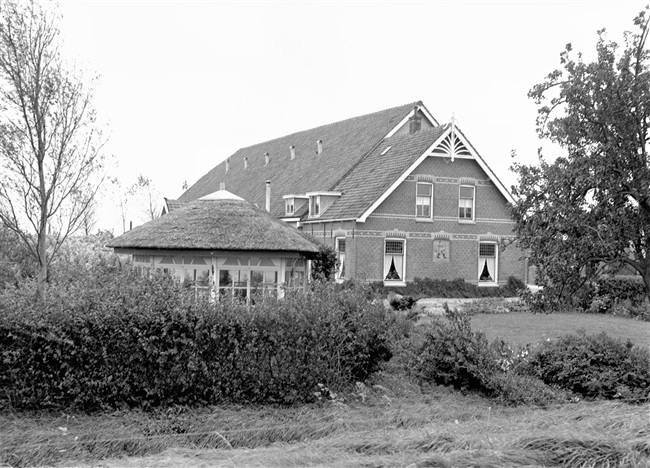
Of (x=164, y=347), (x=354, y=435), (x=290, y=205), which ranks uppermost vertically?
(x=290, y=205)

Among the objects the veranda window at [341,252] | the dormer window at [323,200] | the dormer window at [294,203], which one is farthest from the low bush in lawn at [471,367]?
the dormer window at [294,203]

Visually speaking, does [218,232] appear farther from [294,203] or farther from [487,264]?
[487,264]

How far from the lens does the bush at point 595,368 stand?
10.8 m

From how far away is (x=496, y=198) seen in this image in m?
32.7

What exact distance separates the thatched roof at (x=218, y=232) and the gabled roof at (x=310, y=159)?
14266 millimetres

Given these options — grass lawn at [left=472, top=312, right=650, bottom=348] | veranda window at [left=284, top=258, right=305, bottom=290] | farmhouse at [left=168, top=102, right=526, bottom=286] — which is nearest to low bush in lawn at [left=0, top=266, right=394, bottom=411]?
grass lawn at [left=472, top=312, right=650, bottom=348]

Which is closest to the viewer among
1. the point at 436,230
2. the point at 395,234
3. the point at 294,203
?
the point at 395,234

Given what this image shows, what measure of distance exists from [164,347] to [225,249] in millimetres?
8872

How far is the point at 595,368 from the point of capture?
1105cm

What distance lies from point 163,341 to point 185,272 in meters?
9.75

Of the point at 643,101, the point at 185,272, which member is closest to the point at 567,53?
the point at 643,101

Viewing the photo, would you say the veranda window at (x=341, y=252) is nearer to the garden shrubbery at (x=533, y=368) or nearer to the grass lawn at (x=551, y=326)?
the grass lawn at (x=551, y=326)

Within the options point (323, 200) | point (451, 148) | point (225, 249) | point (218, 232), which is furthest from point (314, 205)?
point (225, 249)

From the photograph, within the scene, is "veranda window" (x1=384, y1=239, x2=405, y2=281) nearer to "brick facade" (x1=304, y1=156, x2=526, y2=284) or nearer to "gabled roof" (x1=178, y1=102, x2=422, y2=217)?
"brick facade" (x1=304, y1=156, x2=526, y2=284)
